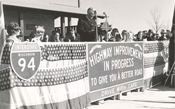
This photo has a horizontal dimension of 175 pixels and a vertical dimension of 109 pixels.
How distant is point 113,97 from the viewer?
8.04m

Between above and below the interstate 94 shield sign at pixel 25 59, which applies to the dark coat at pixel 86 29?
above

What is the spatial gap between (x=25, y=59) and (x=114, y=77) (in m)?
3.76

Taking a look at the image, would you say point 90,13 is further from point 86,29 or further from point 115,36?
point 115,36

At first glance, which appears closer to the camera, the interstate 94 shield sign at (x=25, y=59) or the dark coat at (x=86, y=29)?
the interstate 94 shield sign at (x=25, y=59)

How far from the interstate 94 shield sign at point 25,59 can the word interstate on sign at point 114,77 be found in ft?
7.53

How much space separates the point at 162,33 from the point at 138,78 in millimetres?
3988

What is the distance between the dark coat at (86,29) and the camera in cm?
782

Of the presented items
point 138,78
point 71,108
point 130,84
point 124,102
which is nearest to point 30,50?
point 71,108

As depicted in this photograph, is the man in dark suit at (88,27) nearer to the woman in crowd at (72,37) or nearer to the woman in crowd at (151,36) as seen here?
the woman in crowd at (72,37)

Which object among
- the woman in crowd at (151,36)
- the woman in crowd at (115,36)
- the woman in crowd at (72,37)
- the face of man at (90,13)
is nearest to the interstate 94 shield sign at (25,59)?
the face of man at (90,13)

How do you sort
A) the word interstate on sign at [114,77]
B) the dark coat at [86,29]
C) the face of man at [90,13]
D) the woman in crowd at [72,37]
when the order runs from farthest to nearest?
the woman in crowd at [72,37] → the dark coat at [86,29] → the face of man at [90,13] → the word interstate on sign at [114,77]

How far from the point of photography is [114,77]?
8.00 m

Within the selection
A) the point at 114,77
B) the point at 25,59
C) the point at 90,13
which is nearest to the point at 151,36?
the point at 114,77

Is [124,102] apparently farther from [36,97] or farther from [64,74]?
[36,97]
